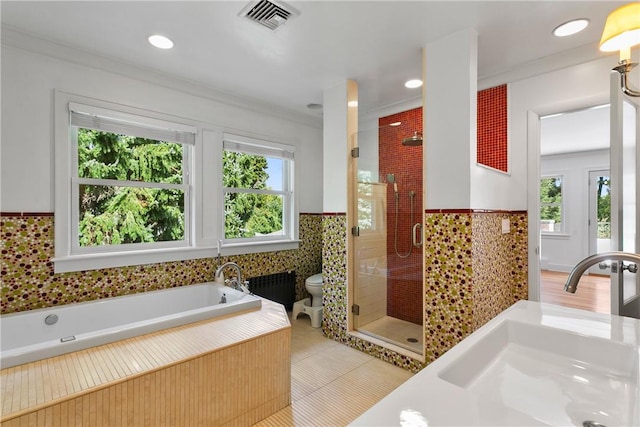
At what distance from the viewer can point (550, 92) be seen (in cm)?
249

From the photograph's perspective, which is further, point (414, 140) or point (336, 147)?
point (336, 147)

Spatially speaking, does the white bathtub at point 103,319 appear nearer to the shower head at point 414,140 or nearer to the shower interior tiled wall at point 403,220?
the shower interior tiled wall at point 403,220

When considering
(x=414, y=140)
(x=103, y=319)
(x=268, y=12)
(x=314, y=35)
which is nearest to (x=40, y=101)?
(x=103, y=319)

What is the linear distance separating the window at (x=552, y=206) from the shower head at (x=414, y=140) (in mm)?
5107

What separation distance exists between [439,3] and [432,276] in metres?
1.80

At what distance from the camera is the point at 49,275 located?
2316mm

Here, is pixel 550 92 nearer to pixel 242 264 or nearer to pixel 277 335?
pixel 277 335

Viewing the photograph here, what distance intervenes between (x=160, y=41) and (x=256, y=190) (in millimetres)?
1728

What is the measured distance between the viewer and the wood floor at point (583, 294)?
394cm

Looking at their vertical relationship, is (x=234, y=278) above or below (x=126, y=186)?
below

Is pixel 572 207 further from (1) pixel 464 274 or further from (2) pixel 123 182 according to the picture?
(2) pixel 123 182

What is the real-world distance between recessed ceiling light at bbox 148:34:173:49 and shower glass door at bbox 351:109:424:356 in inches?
66.9

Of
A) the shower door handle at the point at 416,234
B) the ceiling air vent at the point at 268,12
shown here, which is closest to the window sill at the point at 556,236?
the shower door handle at the point at 416,234

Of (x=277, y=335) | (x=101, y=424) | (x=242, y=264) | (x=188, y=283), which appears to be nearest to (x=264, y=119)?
(x=242, y=264)
